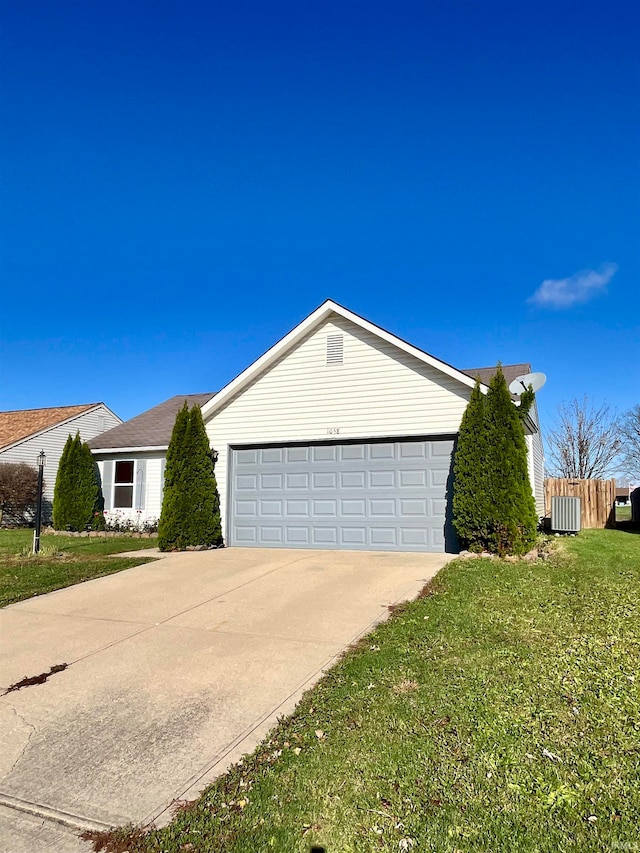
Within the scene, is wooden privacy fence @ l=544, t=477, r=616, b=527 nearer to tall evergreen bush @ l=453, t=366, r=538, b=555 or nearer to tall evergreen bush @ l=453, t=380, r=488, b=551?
tall evergreen bush @ l=453, t=366, r=538, b=555

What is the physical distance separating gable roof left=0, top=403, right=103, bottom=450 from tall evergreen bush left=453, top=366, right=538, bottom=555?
20.3 m

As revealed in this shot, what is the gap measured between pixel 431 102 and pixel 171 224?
6777mm

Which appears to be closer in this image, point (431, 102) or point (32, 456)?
point (431, 102)

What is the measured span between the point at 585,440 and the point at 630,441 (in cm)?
483

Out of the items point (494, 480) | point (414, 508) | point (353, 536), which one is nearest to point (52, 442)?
point (353, 536)

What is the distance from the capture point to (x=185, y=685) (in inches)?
161

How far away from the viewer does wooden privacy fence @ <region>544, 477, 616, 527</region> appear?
17.4 m

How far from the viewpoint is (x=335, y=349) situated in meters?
11.6

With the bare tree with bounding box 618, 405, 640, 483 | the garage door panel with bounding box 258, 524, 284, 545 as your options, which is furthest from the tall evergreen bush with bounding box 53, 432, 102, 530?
the bare tree with bounding box 618, 405, 640, 483

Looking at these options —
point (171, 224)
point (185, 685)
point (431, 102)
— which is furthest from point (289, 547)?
point (431, 102)

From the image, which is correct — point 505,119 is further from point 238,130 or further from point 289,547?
point 289,547

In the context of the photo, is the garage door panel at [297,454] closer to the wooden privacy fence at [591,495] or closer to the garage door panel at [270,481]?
the garage door panel at [270,481]

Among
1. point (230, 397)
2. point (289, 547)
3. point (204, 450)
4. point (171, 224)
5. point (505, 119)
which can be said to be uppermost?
point (505, 119)

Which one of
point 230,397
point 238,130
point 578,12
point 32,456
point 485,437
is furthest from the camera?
point 32,456
